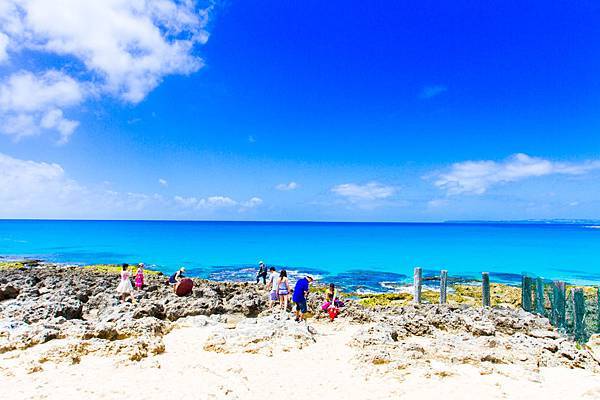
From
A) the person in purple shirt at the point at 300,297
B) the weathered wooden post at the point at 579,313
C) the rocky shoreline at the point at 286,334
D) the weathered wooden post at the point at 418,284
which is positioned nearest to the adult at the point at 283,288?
the rocky shoreline at the point at 286,334

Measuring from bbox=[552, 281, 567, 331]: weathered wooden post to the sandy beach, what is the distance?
0.77 m

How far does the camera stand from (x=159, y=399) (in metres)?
7.32

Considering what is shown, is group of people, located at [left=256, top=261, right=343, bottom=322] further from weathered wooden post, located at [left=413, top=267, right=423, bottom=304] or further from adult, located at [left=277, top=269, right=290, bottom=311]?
weathered wooden post, located at [left=413, top=267, right=423, bottom=304]

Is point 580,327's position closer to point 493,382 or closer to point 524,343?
point 524,343

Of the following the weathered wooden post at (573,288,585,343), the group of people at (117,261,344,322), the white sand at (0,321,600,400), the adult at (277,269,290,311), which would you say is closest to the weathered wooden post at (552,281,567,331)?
the weathered wooden post at (573,288,585,343)

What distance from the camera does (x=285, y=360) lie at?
956 cm

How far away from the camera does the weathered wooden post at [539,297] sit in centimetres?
1404

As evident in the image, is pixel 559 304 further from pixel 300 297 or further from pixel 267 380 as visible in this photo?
pixel 267 380

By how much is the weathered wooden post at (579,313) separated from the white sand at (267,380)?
392cm

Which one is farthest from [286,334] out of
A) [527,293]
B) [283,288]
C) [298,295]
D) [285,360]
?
[527,293]

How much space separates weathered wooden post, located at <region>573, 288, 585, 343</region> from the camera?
1228 centimetres

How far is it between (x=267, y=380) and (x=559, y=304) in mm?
10230

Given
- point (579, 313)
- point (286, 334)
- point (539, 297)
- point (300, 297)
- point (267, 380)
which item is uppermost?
point (539, 297)

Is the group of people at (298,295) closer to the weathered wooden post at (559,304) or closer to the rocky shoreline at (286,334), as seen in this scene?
the rocky shoreline at (286,334)
